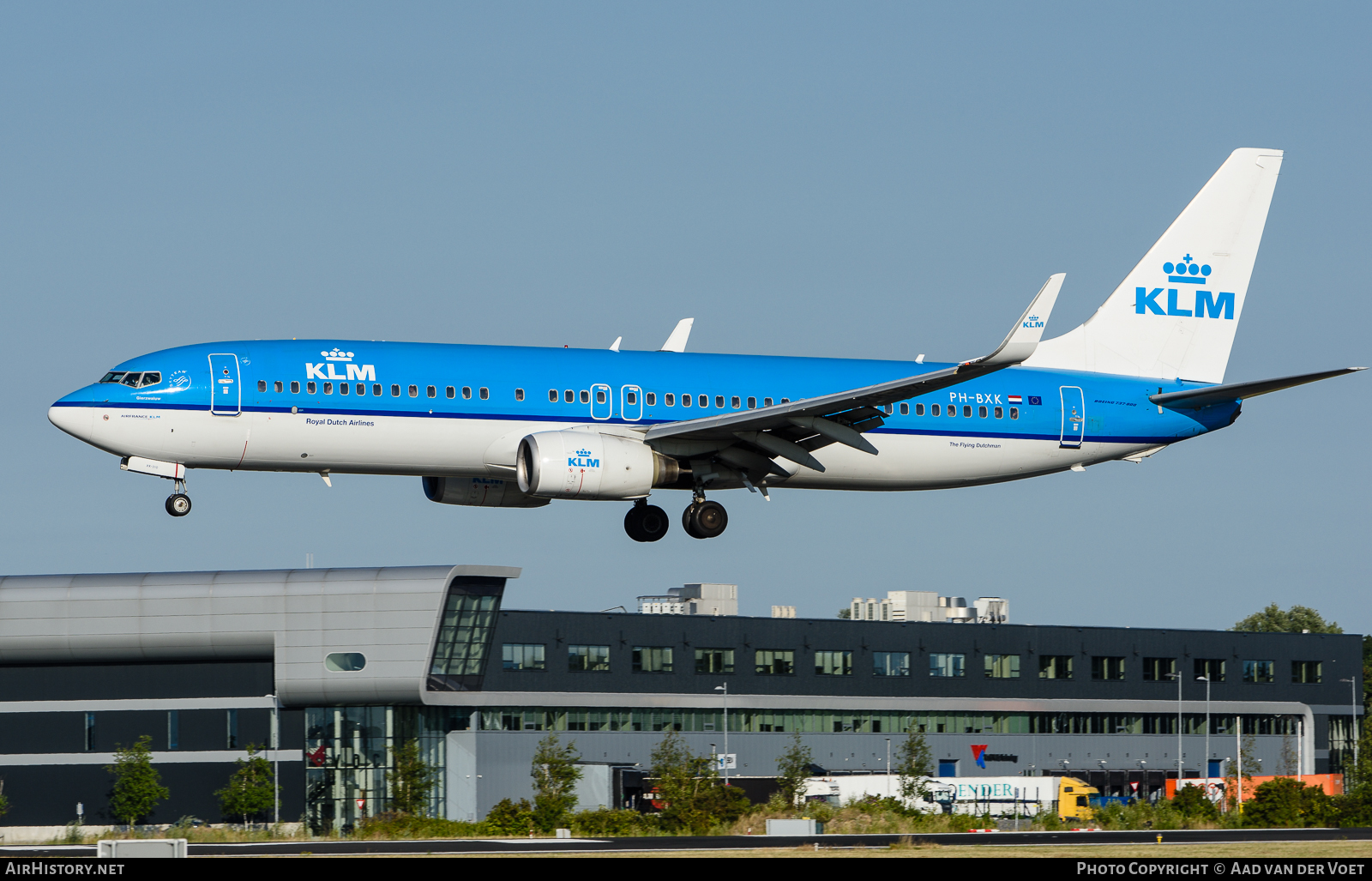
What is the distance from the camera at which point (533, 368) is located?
147 ft

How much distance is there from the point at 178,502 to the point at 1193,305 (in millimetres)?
30350

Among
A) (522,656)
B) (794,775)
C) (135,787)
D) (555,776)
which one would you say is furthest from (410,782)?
(794,775)

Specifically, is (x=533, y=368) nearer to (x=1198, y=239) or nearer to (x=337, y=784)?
(x=1198, y=239)

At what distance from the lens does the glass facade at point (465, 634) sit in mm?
99500

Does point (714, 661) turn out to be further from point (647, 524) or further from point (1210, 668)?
point (647, 524)

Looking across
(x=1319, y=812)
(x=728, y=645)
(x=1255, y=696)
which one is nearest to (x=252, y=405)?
(x=1319, y=812)

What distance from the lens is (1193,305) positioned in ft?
179

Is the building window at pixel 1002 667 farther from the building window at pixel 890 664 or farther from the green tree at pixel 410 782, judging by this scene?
the green tree at pixel 410 782

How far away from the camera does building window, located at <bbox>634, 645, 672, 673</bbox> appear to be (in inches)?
4235

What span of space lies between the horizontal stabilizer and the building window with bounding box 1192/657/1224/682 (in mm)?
75832

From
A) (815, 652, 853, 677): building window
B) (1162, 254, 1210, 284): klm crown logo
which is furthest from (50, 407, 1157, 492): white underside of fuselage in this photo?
(815, 652, 853, 677): building window

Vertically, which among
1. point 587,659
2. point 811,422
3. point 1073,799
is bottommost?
point 1073,799

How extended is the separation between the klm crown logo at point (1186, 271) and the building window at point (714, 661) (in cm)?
5897
